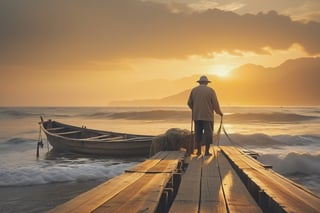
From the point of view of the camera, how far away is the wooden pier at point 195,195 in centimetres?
369

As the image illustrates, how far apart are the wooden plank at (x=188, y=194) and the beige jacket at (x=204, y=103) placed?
A: 11.4 feet

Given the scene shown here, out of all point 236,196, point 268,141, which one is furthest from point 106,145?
point 268,141

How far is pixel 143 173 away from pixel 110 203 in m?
2.17

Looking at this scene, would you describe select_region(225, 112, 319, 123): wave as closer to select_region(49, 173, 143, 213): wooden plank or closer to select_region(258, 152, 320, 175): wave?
select_region(258, 152, 320, 175): wave

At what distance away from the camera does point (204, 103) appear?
378 inches

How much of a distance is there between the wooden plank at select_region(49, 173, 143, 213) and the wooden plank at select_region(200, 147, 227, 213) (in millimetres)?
1071

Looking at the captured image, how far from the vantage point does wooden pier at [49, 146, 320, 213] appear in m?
3.69

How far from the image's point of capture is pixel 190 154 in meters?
9.70

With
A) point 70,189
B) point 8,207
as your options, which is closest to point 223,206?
point 8,207

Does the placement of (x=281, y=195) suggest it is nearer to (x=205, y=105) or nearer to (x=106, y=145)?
(x=205, y=105)

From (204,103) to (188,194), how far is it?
5.42 metres

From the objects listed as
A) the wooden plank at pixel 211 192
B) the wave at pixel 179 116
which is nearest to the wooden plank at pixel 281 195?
the wooden plank at pixel 211 192

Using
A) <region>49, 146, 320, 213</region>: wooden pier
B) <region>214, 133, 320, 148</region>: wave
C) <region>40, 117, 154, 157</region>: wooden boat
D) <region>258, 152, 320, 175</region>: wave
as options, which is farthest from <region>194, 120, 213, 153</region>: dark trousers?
<region>214, 133, 320, 148</region>: wave

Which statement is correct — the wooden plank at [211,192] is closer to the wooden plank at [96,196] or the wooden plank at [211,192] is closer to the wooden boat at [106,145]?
the wooden plank at [96,196]
